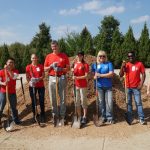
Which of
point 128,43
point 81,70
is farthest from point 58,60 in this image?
point 128,43

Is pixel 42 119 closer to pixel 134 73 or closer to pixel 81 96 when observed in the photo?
pixel 81 96

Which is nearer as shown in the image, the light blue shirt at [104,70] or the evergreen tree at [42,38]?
the light blue shirt at [104,70]

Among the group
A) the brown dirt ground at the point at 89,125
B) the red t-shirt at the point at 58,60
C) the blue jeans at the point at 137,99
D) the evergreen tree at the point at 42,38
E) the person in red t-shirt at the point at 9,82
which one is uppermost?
the evergreen tree at the point at 42,38

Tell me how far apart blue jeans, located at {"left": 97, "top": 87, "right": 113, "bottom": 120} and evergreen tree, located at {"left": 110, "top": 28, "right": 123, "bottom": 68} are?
21.8m

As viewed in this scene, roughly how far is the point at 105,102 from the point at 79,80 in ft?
2.96

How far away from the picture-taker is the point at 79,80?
26.7 ft

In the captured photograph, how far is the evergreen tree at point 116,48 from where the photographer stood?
29962mm

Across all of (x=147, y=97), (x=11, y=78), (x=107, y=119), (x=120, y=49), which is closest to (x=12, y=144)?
(x=11, y=78)

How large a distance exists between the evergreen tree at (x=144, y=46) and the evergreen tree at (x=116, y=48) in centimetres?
184

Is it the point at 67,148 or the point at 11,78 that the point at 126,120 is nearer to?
the point at 67,148

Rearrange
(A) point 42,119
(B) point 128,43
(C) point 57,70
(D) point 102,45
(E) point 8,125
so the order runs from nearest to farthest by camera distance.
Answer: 1. (C) point 57,70
2. (E) point 8,125
3. (A) point 42,119
4. (B) point 128,43
5. (D) point 102,45

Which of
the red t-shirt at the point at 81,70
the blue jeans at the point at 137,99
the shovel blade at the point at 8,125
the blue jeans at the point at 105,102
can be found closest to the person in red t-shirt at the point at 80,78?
the red t-shirt at the point at 81,70

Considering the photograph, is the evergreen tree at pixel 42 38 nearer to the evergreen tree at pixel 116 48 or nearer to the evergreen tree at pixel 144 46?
the evergreen tree at pixel 116 48

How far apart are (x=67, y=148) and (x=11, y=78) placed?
269 centimetres
